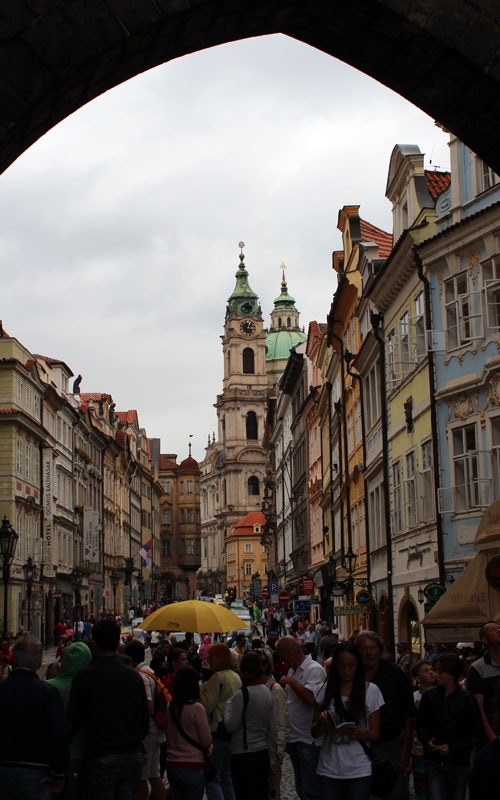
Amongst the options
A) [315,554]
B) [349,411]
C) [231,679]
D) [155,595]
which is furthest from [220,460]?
[231,679]

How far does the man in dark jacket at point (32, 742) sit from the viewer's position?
22.5 ft

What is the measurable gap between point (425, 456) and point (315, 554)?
38863 mm

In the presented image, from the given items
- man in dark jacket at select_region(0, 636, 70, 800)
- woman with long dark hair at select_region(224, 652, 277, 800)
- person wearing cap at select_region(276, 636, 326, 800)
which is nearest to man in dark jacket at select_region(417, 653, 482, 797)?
person wearing cap at select_region(276, 636, 326, 800)

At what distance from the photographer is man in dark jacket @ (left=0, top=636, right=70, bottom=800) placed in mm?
6859

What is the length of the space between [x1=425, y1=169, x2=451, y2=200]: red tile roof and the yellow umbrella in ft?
46.2

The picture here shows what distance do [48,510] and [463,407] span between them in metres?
36.8

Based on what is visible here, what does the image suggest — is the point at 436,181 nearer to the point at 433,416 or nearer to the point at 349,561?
the point at 433,416

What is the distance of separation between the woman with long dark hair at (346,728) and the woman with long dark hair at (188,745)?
1.63m

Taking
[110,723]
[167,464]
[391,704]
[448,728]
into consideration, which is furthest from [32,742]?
[167,464]

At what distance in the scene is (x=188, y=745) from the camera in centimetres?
977

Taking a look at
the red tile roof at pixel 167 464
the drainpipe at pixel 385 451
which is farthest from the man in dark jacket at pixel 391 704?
the red tile roof at pixel 167 464

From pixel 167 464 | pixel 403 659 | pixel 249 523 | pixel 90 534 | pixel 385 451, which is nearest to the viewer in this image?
pixel 403 659

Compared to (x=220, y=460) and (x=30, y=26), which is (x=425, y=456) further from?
(x=220, y=460)

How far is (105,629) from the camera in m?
7.83
